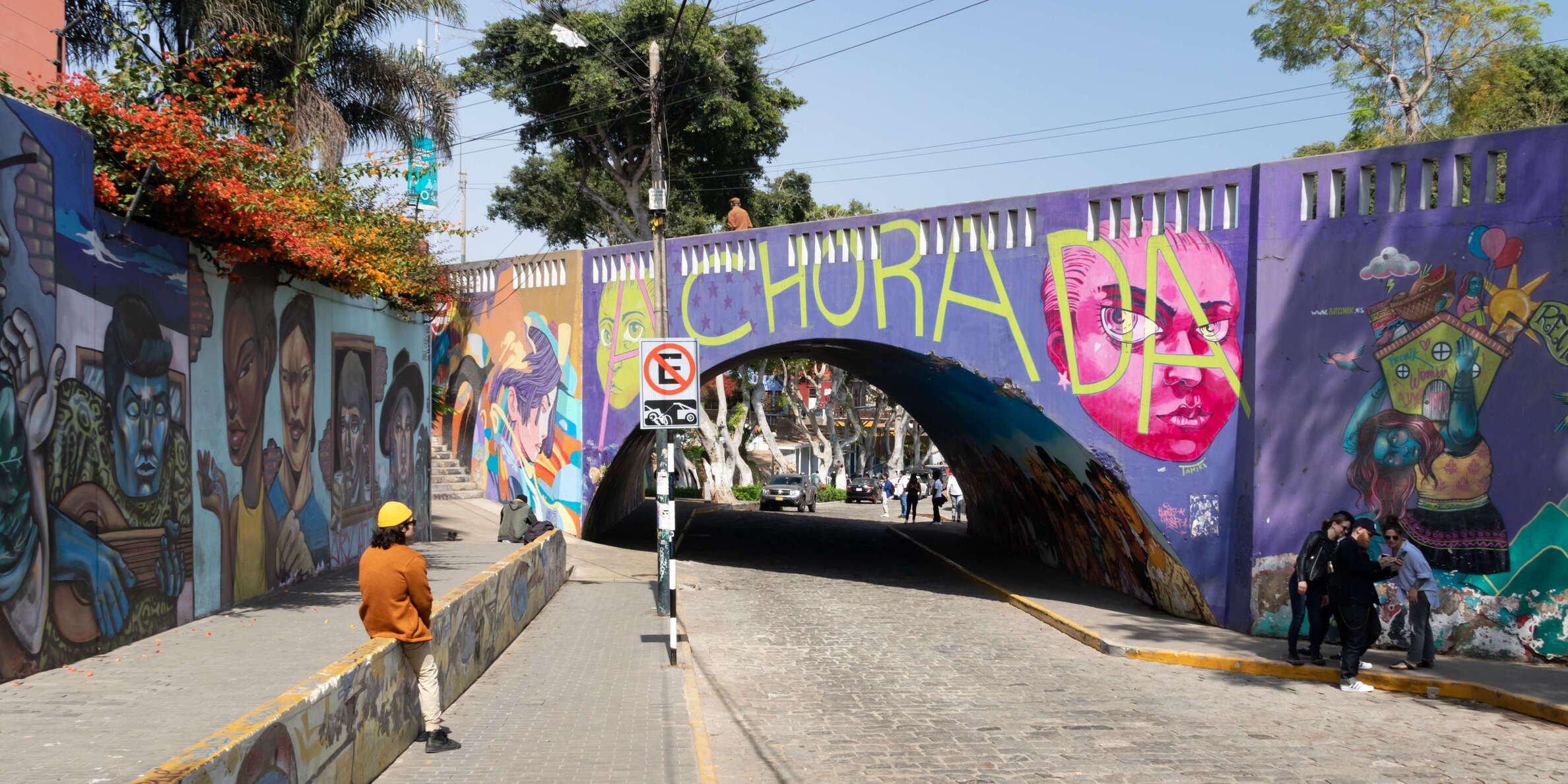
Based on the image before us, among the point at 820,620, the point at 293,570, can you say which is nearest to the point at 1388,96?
the point at 820,620

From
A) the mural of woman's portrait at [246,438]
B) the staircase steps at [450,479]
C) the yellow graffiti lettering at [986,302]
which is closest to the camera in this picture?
the mural of woman's portrait at [246,438]

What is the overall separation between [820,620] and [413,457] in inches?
363

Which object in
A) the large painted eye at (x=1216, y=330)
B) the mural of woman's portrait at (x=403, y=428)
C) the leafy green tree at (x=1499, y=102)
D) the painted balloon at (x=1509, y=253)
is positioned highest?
the leafy green tree at (x=1499, y=102)

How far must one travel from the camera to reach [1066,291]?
16875 mm

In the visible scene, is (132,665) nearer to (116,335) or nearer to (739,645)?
(116,335)

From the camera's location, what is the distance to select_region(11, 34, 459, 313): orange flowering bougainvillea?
10.8 meters

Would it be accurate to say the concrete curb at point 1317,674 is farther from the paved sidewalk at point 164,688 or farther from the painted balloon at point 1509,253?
the paved sidewalk at point 164,688

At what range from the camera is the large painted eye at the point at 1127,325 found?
15961 mm

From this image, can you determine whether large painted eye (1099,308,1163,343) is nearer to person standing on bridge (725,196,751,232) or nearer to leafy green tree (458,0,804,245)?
person standing on bridge (725,196,751,232)

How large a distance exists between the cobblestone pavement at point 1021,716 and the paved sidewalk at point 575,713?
47 centimetres

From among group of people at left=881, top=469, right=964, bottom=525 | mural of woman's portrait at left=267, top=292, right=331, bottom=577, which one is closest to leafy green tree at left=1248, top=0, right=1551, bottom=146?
group of people at left=881, top=469, right=964, bottom=525

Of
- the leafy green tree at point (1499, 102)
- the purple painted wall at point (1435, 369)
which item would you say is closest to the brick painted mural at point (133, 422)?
the purple painted wall at point (1435, 369)

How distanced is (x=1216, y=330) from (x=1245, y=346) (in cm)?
45

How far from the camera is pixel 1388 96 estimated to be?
32938mm
